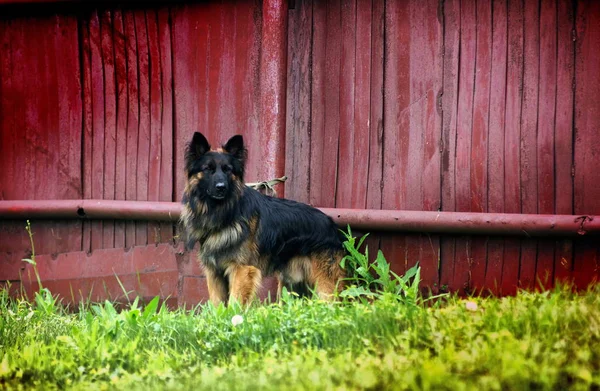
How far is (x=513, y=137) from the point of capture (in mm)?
6562

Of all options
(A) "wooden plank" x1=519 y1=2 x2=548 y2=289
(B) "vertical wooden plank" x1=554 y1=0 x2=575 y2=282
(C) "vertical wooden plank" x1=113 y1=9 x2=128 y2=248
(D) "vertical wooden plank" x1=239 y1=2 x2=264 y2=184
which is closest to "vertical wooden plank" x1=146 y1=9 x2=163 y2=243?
(C) "vertical wooden plank" x1=113 y1=9 x2=128 y2=248

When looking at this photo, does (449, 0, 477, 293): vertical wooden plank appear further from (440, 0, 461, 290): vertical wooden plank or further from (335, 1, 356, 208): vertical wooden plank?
(335, 1, 356, 208): vertical wooden plank

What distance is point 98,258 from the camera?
314 inches

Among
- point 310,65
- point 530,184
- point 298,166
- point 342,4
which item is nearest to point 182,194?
point 298,166

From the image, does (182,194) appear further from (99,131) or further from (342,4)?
(342,4)

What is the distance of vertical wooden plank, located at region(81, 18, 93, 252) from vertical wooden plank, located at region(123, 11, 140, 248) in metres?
0.42

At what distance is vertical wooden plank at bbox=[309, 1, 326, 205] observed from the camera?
719 cm

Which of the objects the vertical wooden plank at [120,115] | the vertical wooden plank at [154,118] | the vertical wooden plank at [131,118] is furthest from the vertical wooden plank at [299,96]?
the vertical wooden plank at [120,115]


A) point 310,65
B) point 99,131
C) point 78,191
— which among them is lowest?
point 78,191

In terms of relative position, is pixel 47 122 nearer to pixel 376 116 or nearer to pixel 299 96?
pixel 299 96

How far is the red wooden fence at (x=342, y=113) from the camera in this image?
6.43m

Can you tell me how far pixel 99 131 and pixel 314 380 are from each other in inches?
199

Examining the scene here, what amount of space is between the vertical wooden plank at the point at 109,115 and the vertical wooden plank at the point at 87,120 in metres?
0.16

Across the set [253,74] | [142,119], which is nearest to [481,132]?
[253,74]
